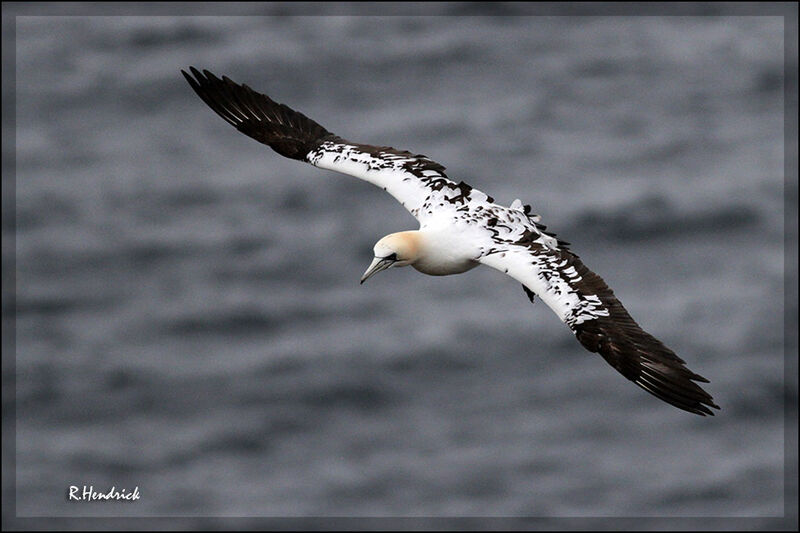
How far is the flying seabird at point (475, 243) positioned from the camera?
18.3m

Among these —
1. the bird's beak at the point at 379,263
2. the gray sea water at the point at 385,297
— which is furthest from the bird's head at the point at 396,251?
the gray sea water at the point at 385,297

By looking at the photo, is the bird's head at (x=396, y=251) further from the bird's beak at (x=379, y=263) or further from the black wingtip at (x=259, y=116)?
the black wingtip at (x=259, y=116)

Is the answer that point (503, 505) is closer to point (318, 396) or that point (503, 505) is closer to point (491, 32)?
point (318, 396)

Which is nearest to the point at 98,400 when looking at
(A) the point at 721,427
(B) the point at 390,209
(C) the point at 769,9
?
(B) the point at 390,209

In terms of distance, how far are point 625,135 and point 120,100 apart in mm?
16383

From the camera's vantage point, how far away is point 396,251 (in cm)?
1994

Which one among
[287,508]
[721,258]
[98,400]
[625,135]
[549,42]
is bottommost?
[287,508]

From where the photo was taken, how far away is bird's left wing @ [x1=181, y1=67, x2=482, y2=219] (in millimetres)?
21422

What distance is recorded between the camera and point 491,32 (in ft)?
182
